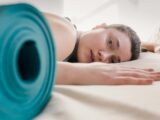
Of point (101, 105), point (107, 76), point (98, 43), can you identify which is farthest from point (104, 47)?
point (101, 105)

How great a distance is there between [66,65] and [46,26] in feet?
0.89

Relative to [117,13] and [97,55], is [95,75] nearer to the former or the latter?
[97,55]

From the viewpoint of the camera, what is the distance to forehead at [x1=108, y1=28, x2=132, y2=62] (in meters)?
1.32

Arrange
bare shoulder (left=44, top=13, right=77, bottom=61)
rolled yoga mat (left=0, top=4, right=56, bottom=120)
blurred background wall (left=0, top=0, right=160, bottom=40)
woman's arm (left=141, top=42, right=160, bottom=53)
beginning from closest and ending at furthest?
rolled yoga mat (left=0, top=4, right=56, bottom=120) → bare shoulder (left=44, top=13, right=77, bottom=61) → woman's arm (left=141, top=42, right=160, bottom=53) → blurred background wall (left=0, top=0, right=160, bottom=40)

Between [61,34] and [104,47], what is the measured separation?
0.28m

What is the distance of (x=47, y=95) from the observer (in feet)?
1.83

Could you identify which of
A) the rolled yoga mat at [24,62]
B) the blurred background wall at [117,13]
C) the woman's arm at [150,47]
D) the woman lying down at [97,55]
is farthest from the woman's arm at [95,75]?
the blurred background wall at [117,13]

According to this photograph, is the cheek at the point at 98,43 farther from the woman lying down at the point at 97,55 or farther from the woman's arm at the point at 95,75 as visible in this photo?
the woman's arm at the point at 95,75

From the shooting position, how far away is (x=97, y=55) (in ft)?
4.16

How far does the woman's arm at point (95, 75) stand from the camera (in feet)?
2.51

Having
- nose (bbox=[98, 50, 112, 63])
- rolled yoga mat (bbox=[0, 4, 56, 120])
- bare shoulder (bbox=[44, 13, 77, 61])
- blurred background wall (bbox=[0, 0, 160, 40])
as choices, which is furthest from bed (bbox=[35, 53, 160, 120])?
blurred background wall (bbox=[0, 0, 160, 40])

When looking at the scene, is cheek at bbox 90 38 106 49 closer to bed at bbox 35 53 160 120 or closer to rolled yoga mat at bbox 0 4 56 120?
bed at bbox 35 53 160 120

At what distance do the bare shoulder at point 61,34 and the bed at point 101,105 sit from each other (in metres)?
0.41

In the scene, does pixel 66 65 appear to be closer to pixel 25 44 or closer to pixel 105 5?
pixel 25 44
